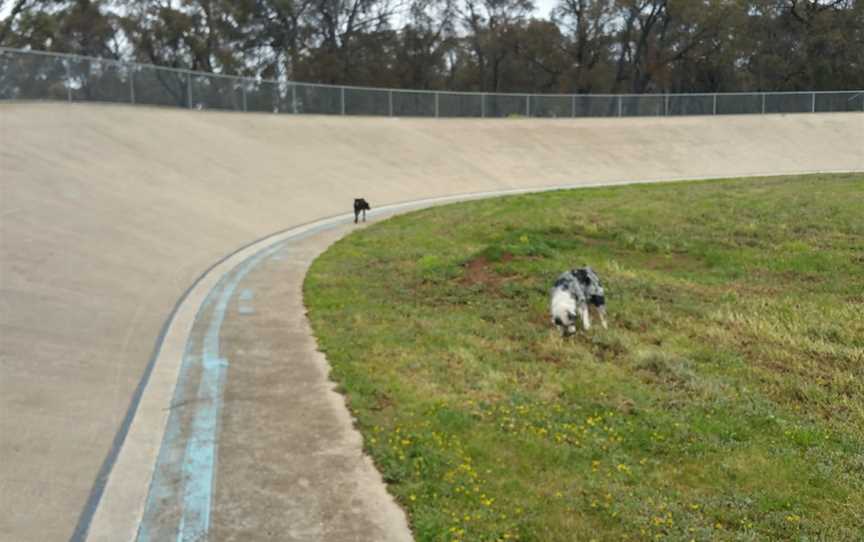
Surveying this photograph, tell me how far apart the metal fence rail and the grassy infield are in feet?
35.2

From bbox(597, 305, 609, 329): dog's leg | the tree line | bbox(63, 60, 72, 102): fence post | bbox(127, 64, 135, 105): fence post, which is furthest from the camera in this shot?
the tree line

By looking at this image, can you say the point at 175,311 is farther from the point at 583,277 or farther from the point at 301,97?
the point at 301,97

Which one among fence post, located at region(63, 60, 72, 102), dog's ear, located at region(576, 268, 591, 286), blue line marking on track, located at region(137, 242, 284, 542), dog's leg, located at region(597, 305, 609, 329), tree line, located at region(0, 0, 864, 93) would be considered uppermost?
tree line, located at region(0, 0, 864, 93)

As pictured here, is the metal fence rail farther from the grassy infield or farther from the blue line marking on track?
the blue line marking on track

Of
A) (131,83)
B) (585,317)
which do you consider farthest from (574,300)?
(131,83)

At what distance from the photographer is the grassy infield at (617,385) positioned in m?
4.65

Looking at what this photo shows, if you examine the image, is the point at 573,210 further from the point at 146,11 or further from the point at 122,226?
the point at 146,11

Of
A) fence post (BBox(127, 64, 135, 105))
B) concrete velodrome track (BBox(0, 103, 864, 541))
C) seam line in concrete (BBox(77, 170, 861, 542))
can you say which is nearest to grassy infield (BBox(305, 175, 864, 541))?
concrete velodrome track (BBox(0, 103, 864, 541))

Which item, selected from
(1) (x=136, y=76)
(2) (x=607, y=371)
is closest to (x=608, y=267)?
(2) (x=607, y=371)

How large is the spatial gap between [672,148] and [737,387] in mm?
Answer: 31779

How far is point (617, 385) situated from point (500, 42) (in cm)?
5829

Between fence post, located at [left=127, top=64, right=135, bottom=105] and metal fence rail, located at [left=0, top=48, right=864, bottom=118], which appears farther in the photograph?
fence post, located at [left=127, top=64, right=135, bottom=105]

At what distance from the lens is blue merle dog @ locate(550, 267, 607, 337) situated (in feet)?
28.0

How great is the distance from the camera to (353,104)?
102 feet
